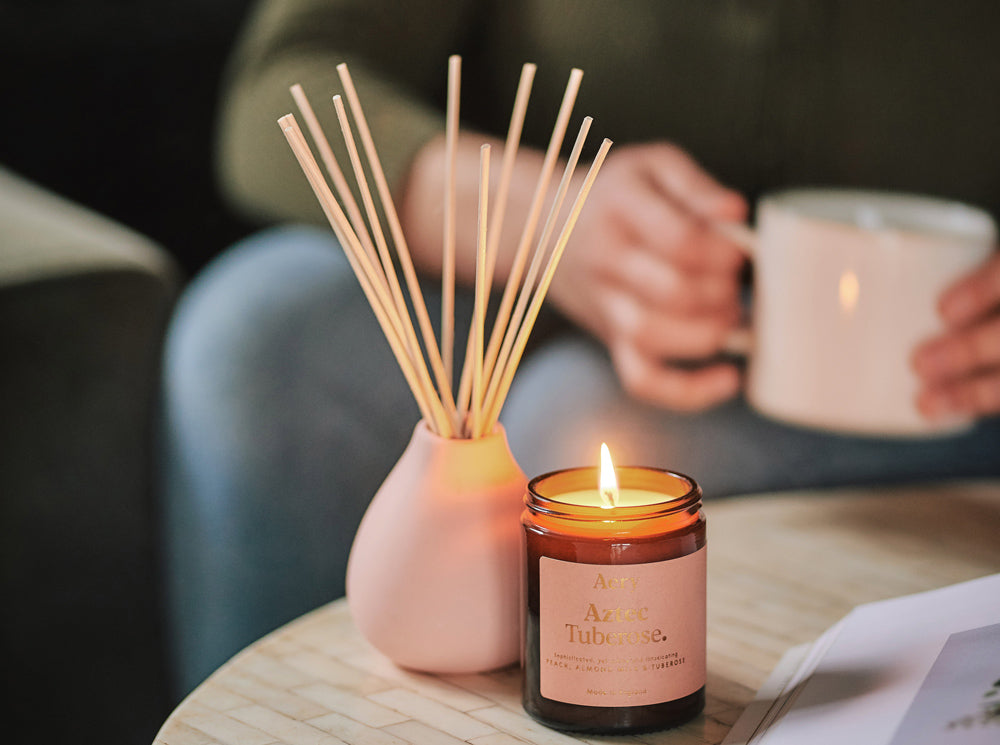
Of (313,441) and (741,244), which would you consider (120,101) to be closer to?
(313,441)

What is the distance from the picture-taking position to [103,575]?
2.67 ft

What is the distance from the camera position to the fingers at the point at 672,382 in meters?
0.80

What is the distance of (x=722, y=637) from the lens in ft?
1.40

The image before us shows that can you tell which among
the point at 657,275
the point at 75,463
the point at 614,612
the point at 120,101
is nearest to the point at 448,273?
the point at 614,612

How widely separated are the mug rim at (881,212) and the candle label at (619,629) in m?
0.29

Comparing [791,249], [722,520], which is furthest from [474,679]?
[791,249]

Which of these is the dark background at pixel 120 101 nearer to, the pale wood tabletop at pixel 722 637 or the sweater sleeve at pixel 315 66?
the sweater sleeve at pixel 315 66

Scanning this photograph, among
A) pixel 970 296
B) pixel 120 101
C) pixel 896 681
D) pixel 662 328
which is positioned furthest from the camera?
pixel 120 101

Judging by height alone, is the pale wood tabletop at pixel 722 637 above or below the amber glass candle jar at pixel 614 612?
below

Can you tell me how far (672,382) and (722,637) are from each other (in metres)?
0.39

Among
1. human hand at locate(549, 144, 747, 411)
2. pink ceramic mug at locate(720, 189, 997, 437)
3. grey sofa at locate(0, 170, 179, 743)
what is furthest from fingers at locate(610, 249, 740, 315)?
grey sofa at locate(0, 170, 179, 743)

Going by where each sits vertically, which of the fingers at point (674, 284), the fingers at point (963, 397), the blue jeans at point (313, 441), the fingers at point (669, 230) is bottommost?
the blue jeans at point (313, 441)

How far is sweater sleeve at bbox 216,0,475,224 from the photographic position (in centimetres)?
83

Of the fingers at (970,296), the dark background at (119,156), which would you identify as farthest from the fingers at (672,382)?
the dark background at (119,156)
